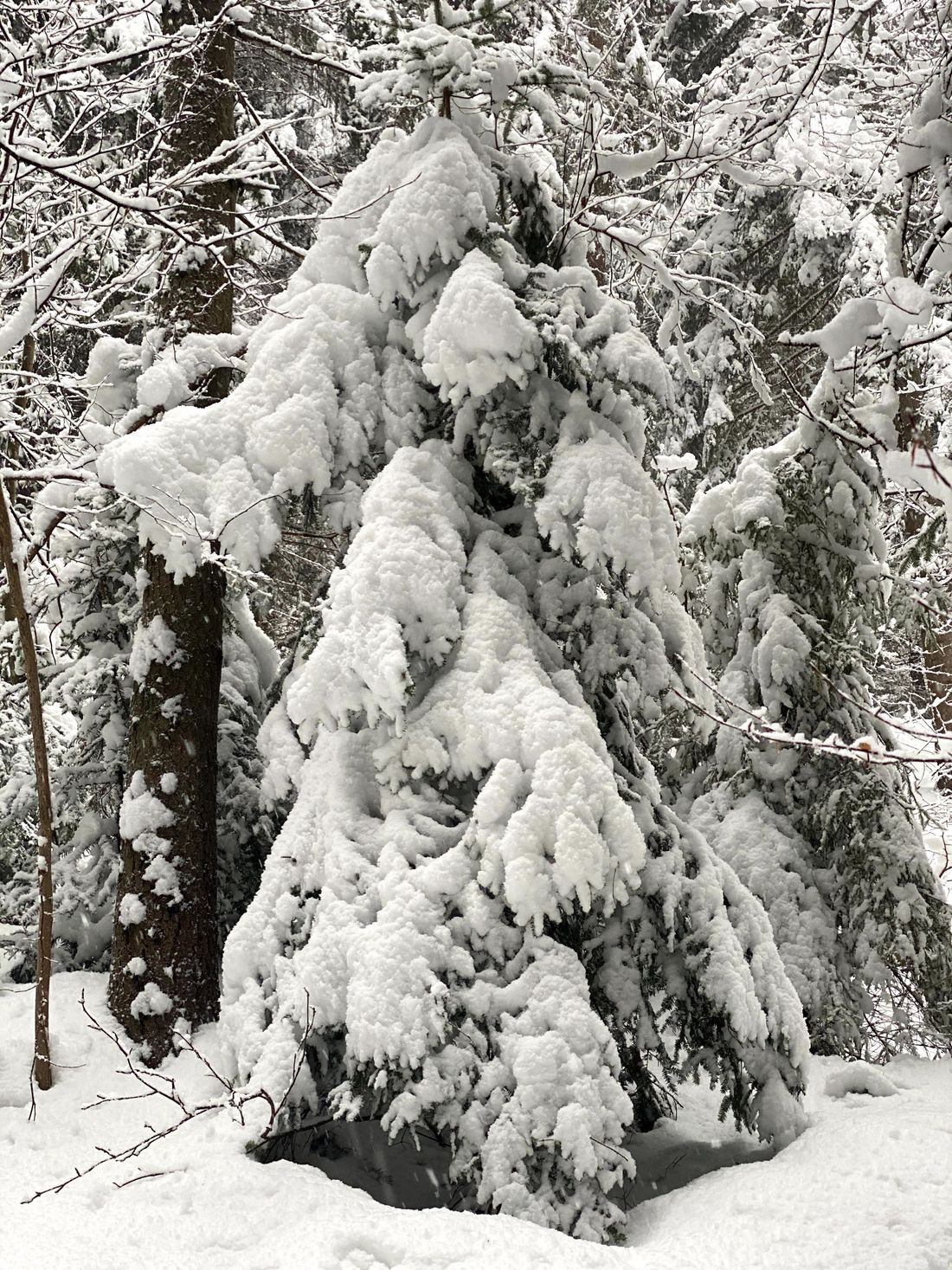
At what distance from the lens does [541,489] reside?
4.70m

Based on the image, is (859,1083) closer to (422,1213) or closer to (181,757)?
(422,1213)

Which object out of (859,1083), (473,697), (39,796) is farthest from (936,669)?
(39,796)

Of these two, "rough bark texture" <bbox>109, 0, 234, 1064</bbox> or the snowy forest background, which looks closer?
the snowy forest background

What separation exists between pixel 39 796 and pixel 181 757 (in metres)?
0.83

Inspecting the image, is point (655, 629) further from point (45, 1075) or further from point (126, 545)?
point (45, 1075)

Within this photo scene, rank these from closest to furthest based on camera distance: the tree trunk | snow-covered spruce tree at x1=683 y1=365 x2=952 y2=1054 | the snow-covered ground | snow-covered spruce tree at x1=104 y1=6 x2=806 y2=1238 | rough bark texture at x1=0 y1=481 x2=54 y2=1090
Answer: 1. the snow-covered ground
2. snow-covered spruce tree at x1=104 y1=6 x2=806 y2=1238
3. rough bark texture at x1=0 y1=481 x2=54 y2=1090
4. snow-covered spruce tree at x1=683 y1=365 x2=952 y2=1054
5. the tree trunk

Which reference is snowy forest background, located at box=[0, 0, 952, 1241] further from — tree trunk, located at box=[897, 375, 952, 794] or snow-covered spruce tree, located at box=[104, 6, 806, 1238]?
tree trunk, located at box=[897, 375, 952, 794]

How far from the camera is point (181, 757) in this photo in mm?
5793

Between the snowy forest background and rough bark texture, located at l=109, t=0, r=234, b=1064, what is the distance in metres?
0.02

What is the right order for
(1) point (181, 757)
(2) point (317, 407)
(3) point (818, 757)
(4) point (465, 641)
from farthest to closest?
(3) point (818, 757) < (1) point (181, 757) < (2) point (317, 407) < (4) point (465, 641)

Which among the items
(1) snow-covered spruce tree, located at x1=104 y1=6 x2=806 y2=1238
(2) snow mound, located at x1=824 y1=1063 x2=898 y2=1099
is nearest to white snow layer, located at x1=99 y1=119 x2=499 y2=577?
(1) snow-covered spruce tree, located at x1=104 y1=6 x2=806 y2=1238

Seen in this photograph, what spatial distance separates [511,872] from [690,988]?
4.02ft

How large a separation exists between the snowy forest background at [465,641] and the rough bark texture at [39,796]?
2 centimetres

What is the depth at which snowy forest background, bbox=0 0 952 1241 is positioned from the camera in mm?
4066
